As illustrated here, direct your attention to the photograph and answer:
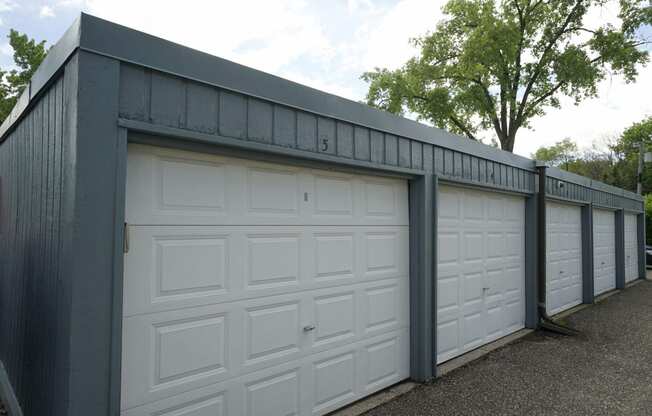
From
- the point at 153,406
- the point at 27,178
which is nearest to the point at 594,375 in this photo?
the point at 153,406

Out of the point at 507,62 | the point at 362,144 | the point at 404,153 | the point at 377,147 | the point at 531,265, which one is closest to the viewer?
the point at 362,144

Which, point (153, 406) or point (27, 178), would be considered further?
point (27, 178)

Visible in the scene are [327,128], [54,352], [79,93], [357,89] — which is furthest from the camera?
[357,89]

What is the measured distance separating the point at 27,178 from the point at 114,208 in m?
1.63

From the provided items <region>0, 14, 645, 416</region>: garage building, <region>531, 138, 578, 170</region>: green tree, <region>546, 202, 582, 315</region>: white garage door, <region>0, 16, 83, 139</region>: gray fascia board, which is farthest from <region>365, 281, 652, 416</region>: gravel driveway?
<region>531, 138, 578, 170</region>: green tree

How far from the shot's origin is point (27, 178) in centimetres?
313

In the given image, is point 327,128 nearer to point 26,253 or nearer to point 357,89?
point 26,253

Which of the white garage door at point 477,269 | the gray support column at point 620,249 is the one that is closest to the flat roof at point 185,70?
the white garage door at point 477,269

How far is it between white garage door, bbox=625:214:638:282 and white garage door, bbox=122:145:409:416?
10.6 meters

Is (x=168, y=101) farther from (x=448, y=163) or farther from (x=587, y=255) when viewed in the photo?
(x=587, y=255)

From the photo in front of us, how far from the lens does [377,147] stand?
3.72m

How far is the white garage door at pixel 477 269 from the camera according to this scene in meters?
4.62

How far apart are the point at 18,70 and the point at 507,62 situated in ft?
55.5

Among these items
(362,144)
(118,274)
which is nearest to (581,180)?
(362,144)
